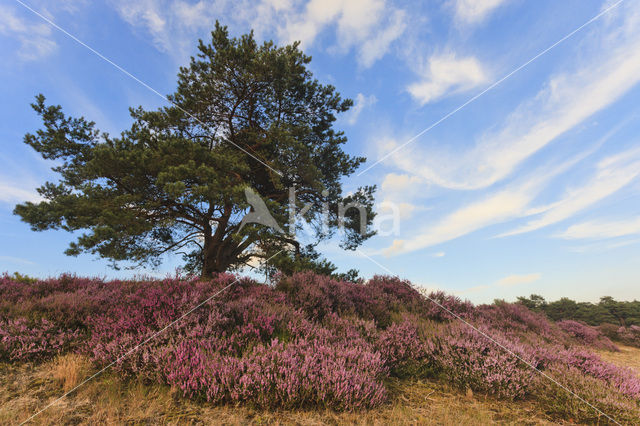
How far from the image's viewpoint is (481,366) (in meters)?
4.57

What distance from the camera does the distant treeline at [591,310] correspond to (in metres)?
19.2

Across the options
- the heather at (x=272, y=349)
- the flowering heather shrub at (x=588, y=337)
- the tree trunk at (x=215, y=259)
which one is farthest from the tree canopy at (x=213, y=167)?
the flowering heather shrub at (x=588, y=337)

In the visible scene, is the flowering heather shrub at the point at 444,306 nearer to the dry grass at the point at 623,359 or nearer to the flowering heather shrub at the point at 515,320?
the flowering heather shrub at the point at 515,320

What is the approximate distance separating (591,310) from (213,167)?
25530mm

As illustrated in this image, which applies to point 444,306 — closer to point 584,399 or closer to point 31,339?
point 584,399

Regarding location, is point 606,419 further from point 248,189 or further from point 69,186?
point 69,186

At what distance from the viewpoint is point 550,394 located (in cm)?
436

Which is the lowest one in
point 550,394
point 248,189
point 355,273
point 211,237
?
point 550,394

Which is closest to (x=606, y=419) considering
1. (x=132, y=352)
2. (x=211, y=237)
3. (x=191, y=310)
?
(x=191, y=310)

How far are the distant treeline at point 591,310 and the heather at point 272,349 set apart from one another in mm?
17644

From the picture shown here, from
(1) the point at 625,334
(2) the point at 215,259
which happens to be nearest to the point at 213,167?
(2) the point at 215,259

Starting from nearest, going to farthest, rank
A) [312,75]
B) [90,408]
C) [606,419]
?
[90,408], [606,419], [312,75]

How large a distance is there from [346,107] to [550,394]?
15196mm

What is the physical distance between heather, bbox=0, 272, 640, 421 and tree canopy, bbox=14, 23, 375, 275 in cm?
622
